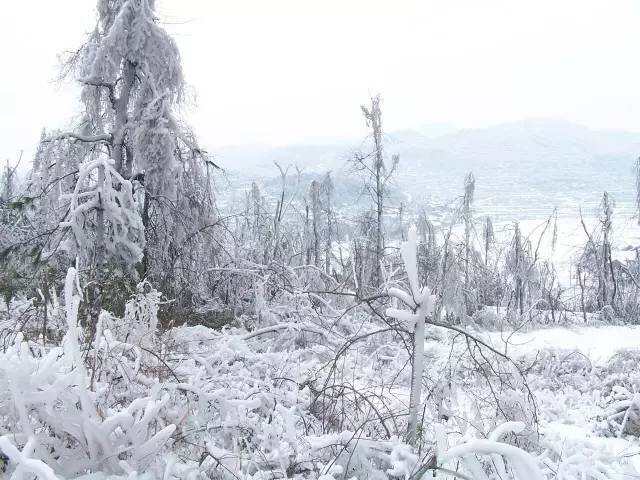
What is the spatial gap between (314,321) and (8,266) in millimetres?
4419

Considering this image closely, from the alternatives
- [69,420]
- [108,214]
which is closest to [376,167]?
[108,214]

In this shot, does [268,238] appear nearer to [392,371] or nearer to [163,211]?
[163,211]

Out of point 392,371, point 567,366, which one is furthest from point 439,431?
point 567,366

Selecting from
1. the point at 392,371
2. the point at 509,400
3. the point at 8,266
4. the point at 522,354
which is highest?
the point at 8,266

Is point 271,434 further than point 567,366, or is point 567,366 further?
point 567,366

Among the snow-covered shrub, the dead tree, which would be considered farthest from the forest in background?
the dead tree

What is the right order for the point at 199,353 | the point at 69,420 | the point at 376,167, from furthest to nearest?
the point at 376,167 → the point at 199,353 → the point at 69,420

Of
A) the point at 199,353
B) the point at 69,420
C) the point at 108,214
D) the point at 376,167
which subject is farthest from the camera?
the point at 376,167

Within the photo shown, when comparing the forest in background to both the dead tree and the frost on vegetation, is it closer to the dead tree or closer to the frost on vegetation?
the frost on vegetation

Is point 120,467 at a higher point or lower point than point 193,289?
higher

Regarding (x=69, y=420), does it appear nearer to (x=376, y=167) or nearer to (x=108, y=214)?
(x=108, y=214)

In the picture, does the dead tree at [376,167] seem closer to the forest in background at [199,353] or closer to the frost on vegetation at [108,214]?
the forest in background at [199,353]

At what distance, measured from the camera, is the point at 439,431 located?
147 cm

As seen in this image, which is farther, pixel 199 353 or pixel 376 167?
pixel 376 167
